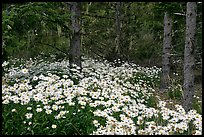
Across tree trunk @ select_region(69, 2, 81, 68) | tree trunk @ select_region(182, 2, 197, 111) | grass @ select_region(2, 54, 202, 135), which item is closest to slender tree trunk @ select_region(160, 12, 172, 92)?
tree trunk @ select_region(69, 2, 81, 68)

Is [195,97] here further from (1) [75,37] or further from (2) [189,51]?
(1) [75,37]

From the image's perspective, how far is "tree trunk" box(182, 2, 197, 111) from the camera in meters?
6.62

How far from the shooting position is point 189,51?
670 centimetres

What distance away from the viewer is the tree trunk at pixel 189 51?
6.62 metres

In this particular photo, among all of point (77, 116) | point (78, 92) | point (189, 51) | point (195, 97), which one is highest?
point (189, 51)

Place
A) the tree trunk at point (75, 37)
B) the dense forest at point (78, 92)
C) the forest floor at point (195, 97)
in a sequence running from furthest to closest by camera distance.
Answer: the tree trunk at point (75, 37) < the forest floor at point (195, 97) < the dense forest at point (78, 92)

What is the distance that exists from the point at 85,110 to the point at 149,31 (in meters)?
11.2

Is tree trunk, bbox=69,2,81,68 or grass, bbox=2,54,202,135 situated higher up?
tree trunk, bbox=69,2,81,68

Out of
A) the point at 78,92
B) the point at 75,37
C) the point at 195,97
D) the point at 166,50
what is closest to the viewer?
the point at 78,92

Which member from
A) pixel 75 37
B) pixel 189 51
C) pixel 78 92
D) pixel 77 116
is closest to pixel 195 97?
pixel 189 51

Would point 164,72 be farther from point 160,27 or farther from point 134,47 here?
point 134,47

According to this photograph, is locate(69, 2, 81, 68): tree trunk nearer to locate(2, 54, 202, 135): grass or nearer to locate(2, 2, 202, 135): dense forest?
locate(2, 2, 202, 135): dense forest

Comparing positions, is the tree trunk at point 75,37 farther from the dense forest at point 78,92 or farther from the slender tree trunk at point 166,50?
the slender tree trunk at point 166,50

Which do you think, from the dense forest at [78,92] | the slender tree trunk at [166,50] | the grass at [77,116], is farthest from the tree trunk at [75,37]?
the grass at [77,116]
